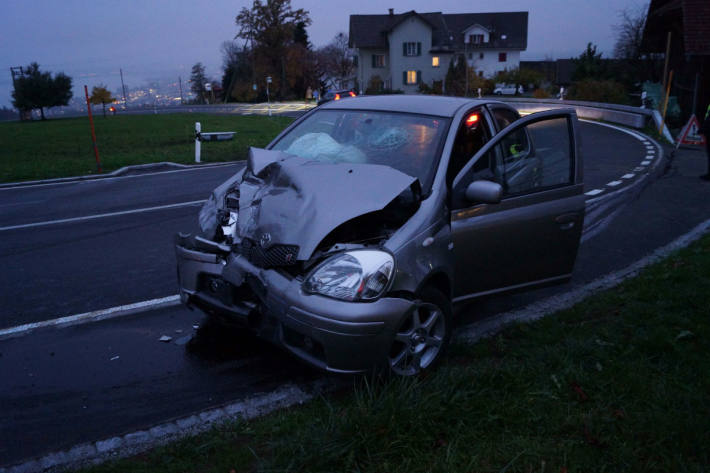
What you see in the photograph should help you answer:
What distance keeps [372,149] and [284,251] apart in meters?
1.39

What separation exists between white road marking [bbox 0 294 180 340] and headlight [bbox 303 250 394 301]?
2401 mm

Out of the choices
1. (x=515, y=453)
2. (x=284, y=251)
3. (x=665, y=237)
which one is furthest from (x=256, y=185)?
(x=665, y=237)

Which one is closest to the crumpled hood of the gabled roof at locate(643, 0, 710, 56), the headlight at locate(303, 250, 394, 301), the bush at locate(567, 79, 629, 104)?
the headlight at locate(303, 250, 394, 301)

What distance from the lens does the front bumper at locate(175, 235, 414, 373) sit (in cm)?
339

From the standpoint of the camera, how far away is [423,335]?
12.7 ft

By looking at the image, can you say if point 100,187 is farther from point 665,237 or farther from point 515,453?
point 515,453

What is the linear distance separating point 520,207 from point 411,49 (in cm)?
6769

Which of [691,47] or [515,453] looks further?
[691,47]

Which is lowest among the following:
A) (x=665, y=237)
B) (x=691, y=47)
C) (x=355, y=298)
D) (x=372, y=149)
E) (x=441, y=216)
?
(x=665, y=237)

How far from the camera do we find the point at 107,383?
3.96m

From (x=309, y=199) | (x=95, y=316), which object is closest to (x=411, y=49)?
(x=95, y=316)

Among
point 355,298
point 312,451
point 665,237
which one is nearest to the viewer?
point 312,451

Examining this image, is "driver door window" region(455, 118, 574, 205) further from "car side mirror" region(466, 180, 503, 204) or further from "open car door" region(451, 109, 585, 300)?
"car side mirror" region(466, 180, 503, 204)

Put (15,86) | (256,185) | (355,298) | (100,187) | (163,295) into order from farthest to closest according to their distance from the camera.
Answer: (15,86), (100,187), (163,295), (256,185), (355,298)
